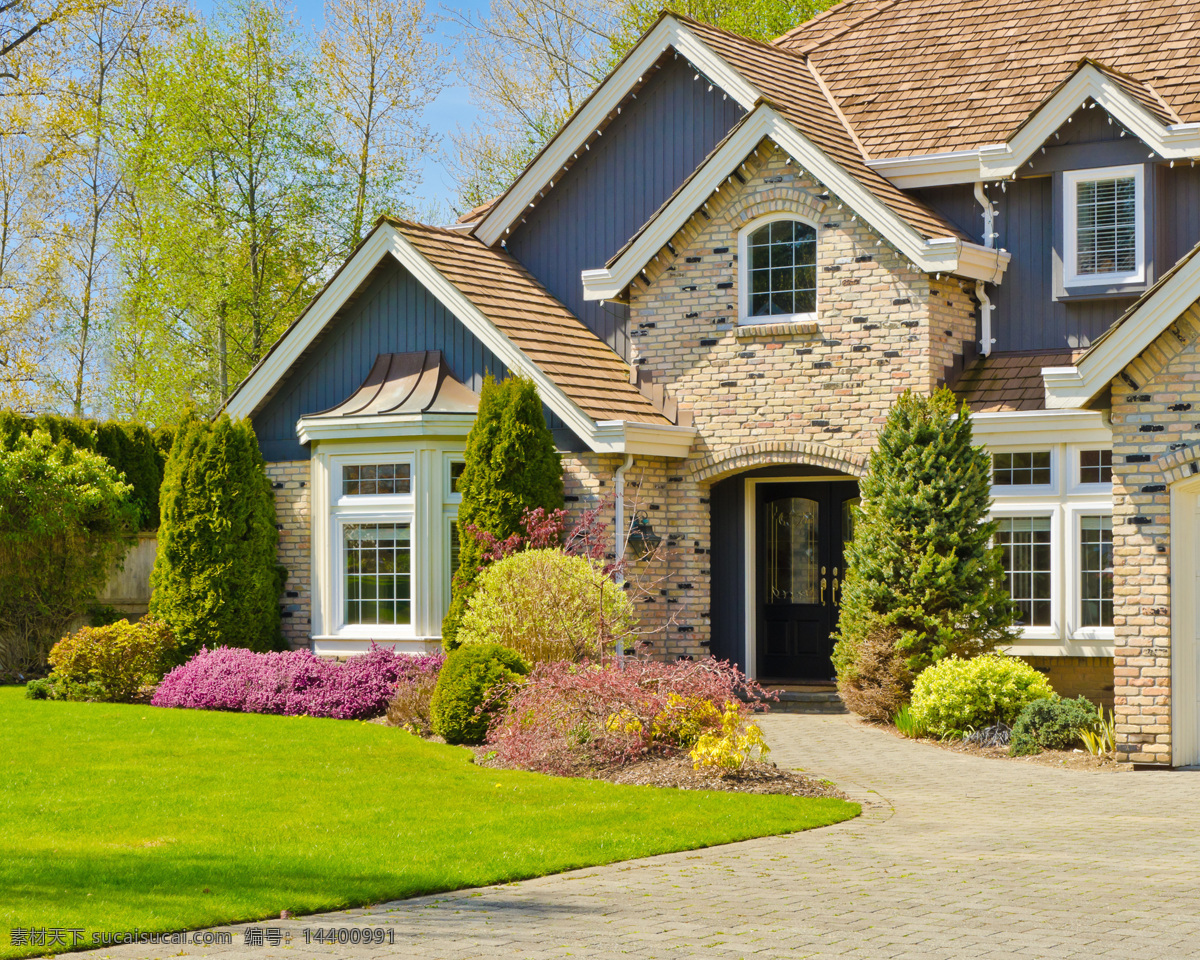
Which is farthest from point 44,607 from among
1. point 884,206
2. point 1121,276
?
point 1121,276

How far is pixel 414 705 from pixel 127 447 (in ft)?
30.5

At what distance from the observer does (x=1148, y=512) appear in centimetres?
1295

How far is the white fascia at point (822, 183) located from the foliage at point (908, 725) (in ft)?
16.0

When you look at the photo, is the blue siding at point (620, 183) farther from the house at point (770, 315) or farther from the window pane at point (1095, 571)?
the window pane at point (1095, 571)

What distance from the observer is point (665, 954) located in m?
6.66

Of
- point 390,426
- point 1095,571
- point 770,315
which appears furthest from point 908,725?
point 390,426

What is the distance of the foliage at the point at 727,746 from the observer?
11602mm

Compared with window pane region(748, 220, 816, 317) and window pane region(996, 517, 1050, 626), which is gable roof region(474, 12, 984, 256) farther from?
window pane region(996, 517, 1050, 626)

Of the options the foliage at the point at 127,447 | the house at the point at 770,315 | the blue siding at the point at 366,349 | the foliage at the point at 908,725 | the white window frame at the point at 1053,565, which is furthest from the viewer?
the foliage at the point at 127,447

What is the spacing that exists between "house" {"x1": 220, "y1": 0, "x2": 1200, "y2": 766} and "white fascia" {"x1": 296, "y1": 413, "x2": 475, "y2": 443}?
0.03 metres

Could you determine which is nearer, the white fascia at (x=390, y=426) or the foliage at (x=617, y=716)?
the foliage at (x=617, y=716)

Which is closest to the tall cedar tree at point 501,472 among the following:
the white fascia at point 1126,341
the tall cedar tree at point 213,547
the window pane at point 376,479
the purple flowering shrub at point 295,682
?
the purple flowering shrub at point 295,682

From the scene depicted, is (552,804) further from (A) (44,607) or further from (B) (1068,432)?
(A) (44,607)

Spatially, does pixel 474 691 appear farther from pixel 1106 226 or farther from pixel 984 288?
pixel 1106 226
